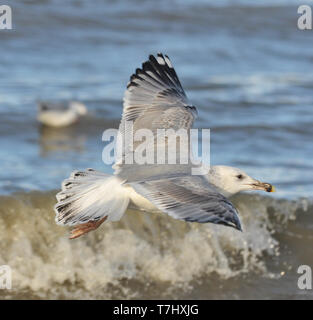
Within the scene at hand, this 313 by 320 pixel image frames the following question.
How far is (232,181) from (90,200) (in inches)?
36.2

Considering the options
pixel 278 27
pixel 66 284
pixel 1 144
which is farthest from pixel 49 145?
pixel 278 27

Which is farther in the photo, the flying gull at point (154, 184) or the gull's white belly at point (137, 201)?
the gull's white belly at point (137, 201)

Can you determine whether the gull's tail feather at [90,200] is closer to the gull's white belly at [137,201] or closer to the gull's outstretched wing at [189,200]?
the gull's white belly at [137,201]

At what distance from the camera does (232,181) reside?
15.4ft

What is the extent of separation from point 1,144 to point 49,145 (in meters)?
0.55

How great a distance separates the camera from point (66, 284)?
550 centimetres
